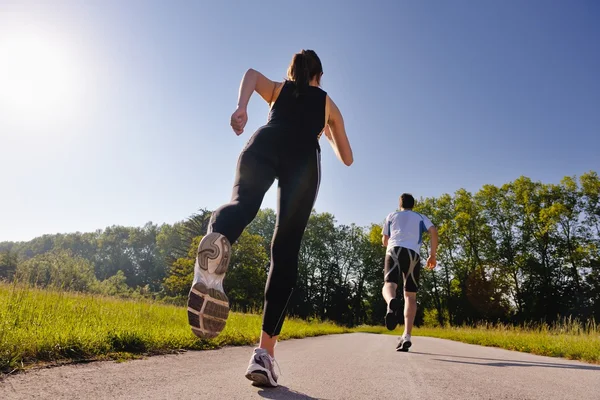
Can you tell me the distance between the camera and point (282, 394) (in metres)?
1.78

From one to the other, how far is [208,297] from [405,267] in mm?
4528

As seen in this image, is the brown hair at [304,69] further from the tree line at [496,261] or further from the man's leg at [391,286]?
the tree line at [496,261]

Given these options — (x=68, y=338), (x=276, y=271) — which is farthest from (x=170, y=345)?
(x=276, y=271)

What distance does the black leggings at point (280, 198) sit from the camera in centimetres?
199

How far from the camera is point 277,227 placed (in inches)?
84.4

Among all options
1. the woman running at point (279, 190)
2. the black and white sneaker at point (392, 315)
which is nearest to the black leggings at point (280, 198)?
the woman running at point (279, 190)

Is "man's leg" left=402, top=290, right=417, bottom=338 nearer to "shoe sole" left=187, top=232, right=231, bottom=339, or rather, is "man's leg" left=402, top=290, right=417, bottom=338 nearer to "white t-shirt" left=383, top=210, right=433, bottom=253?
"white t-shirt" left=383, top=210, right=433, bottom=253

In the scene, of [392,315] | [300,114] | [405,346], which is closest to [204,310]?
[300,114]

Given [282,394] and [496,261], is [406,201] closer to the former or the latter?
[282,394]

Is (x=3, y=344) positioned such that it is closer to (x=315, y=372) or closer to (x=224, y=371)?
(x=224, y=371)

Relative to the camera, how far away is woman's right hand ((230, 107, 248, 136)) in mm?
2021

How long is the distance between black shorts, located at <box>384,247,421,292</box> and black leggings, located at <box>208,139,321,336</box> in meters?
3.80

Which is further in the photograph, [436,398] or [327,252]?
[327,252]

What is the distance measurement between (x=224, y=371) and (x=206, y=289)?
3.60 ft
